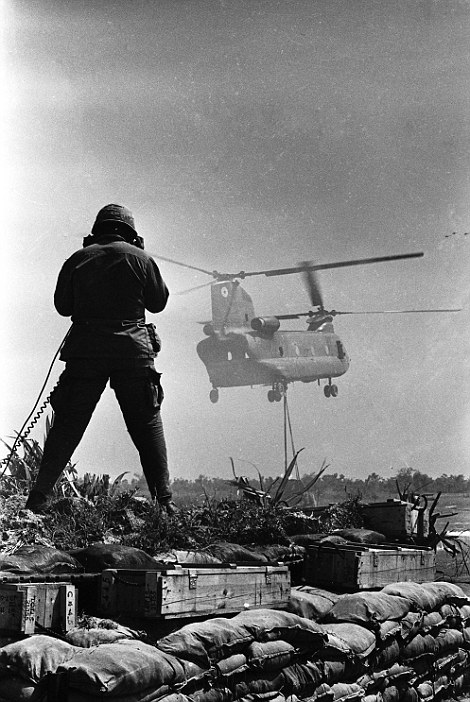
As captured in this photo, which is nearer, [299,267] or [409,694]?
[409,694]

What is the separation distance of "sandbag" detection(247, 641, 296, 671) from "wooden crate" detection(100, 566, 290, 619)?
460 millimetres

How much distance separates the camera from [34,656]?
5.38 m

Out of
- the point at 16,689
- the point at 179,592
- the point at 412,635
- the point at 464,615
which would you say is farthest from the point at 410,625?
the point at 16,689

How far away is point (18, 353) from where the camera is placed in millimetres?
9000

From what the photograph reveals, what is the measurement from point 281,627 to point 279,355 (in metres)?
14.2

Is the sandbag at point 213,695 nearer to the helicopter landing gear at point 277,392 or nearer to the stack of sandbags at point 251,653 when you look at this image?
the stack of sandbags at point 251,653

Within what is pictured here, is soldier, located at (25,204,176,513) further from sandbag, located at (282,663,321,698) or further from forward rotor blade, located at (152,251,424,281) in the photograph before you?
sandbag, located at (282,663,321,698)

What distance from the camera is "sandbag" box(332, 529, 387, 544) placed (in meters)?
9.49

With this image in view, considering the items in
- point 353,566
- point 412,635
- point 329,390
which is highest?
point 329,390

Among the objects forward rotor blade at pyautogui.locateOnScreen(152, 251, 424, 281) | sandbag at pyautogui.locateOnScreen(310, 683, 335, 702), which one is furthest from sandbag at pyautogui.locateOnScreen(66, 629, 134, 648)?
forward rotor blade at pyautogui.locateOnScreen(152, 251, 424, 281)

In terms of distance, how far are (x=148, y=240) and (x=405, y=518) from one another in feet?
12.9

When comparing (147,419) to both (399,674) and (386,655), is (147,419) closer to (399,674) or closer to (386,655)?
(386,655)

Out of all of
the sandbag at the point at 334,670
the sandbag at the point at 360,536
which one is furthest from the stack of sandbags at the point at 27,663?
the sandbag at the point at 360,536

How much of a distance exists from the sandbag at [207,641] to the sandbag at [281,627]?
8 centimetres
